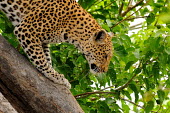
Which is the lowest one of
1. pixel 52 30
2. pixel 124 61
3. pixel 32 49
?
pixel 124 61

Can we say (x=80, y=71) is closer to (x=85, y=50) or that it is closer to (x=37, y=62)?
(x=85, y=50)

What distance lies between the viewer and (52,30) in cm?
445

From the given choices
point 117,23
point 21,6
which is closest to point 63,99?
point 21,6

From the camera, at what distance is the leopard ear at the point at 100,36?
15.5 ft

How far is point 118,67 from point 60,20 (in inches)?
72.0

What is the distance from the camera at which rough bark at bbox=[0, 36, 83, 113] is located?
3893mm

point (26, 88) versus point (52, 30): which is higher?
point (52, 30)

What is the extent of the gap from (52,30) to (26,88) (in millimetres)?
852

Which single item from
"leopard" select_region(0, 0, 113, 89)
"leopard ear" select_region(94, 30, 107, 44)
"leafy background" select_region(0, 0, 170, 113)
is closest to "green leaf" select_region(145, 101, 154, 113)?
"leafy background" select_region(0, 0, 170, 113)

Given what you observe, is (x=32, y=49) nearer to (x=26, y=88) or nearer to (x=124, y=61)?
(x=26, y=88)

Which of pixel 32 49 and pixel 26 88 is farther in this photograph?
pixel 32 49

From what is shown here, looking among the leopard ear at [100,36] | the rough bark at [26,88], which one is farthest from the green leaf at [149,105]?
the rough bark at [26,88]

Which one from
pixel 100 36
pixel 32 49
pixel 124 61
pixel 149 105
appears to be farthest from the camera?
pixel 124 61

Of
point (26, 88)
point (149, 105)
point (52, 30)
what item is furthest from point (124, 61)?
point (26, 88)
